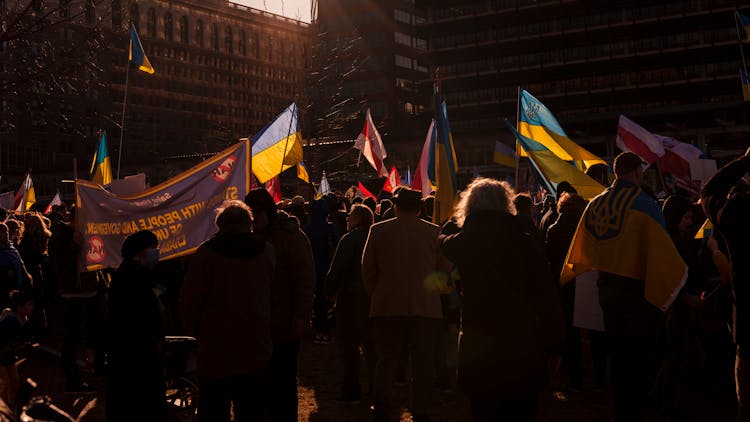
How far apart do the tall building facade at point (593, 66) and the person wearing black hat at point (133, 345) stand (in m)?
61.5

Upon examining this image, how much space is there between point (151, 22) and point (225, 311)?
12757 centimetres

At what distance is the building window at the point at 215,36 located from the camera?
13450 cm

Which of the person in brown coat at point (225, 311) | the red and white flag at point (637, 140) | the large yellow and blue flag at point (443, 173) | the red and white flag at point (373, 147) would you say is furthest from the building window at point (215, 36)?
the person in brown coat at point (225, 311)

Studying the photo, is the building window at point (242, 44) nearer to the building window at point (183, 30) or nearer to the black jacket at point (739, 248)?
the building window at point (183, 30)

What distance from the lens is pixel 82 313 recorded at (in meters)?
9.41

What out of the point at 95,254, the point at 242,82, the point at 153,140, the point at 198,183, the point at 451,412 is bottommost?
the point at 451,412

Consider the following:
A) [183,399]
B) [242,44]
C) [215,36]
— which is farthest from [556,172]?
[242,44]

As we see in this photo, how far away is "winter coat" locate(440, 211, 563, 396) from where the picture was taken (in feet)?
15.8

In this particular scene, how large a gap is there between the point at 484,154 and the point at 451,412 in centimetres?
6424

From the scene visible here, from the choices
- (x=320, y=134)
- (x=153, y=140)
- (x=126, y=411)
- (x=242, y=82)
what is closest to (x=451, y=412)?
(x=126, y=411)

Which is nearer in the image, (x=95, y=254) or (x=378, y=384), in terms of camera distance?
(x=378, y=384)

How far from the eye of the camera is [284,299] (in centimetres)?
649

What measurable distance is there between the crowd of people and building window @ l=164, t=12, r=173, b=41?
125 m

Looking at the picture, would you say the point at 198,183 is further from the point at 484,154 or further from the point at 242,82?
the point at 242,82
